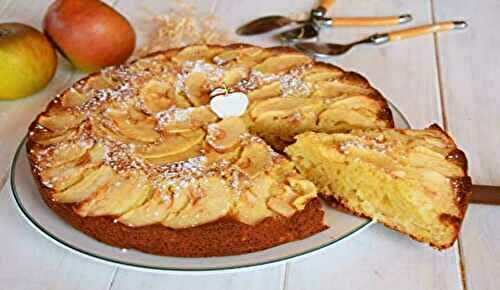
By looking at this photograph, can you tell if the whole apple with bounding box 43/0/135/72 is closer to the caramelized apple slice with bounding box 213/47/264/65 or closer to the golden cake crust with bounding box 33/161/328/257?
the caramelized apple slice with bounding box 213/47/264/65

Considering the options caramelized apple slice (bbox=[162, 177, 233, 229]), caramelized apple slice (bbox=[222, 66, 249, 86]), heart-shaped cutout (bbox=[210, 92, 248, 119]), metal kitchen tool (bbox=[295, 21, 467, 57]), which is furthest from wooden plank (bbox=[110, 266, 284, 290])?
metal kitchen tool (bbox=[295, 21, 467, 57])

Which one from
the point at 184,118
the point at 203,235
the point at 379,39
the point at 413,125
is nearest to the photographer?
the point at 203,235

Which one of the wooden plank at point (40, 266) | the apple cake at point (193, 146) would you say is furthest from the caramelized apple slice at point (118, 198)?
the wooden plank at point (40, 266)

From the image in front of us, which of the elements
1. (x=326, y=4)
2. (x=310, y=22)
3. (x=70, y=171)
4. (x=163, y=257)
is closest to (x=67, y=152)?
(x=70, y=171)

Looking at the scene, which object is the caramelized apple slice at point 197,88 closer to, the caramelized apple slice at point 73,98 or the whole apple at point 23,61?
the caramelized apple slice at point 73,98

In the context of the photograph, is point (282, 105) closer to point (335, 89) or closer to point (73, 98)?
point (335, 89)
